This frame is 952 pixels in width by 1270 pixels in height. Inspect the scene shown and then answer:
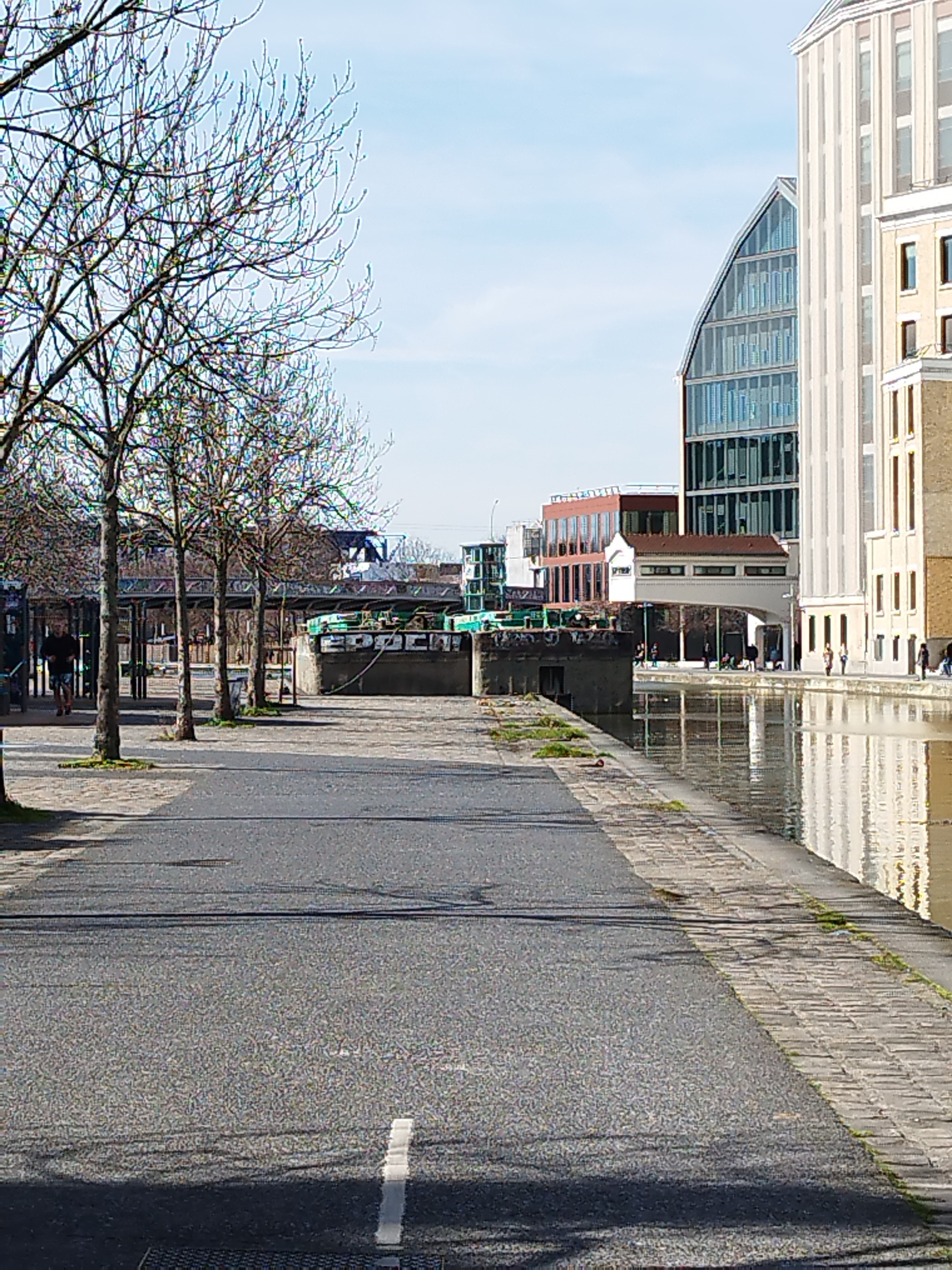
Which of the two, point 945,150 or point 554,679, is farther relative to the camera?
point 945,150

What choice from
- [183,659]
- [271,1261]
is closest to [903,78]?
[183,659]

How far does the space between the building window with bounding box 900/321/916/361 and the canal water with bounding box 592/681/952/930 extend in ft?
86.8

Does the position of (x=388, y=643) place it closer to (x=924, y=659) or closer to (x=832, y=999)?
(x=924, y=659)

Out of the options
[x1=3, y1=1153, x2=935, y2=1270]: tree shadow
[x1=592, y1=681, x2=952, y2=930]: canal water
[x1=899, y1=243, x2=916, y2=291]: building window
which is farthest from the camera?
[x1=899, y1=243, x2=916, y2=291]: building window

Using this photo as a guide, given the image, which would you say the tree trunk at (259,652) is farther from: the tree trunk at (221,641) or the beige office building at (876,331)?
the beige office building at (876,331)

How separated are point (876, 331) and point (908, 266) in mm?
8960

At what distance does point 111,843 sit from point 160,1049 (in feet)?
24.9

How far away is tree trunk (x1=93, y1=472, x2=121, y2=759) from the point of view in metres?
23.3

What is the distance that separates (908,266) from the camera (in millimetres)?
86625

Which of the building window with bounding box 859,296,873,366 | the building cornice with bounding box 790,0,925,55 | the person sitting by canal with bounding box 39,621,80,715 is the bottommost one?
A: the person sitting by canal with bounding box 39,621,80,715

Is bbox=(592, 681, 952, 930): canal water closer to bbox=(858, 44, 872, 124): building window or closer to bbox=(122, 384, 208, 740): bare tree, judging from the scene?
bbox=(122, 384, 208, 740): bare tree

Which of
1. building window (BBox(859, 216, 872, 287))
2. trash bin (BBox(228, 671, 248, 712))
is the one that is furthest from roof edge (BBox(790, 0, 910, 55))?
trash bin (BBox(228, 671, 248, 712))

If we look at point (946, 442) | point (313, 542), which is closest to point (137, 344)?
point (313, 542)

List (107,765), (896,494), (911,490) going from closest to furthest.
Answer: (107,765)
(911,490)
(896,494)
